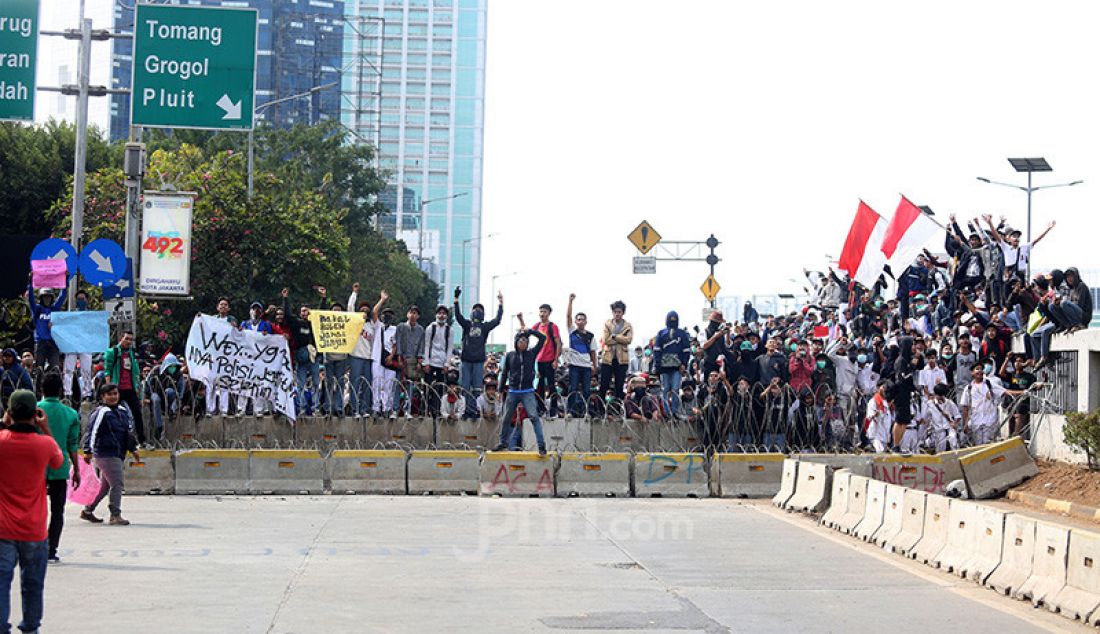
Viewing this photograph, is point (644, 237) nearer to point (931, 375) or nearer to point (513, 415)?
point (931, 375)

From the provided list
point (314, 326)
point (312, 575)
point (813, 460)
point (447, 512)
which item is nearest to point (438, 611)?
point (312, 575)

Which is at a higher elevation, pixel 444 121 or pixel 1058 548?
pixel 444 121

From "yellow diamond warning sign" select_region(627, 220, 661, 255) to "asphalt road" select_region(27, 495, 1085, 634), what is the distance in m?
16.0

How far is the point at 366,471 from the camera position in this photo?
21.1 m

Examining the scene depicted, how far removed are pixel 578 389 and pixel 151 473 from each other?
23.1 ft

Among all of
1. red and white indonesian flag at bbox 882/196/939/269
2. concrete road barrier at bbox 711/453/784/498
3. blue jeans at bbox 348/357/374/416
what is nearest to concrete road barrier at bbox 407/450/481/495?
blue jeans at bbox 348/357/374/416

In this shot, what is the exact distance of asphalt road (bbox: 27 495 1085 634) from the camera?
1033 cm

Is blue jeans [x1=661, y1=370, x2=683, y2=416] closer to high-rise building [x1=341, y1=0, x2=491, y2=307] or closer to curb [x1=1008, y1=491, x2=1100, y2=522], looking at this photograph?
curb [x1=1008, y1=491, x2=1100, y2=522]

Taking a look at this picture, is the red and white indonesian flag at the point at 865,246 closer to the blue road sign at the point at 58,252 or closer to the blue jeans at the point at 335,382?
the blue jeans at the point at 335,382

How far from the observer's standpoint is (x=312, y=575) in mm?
12398

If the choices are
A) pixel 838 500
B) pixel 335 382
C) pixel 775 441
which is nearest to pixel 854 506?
pixel 838 500

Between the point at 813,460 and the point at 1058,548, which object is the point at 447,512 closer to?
the point at 813,460

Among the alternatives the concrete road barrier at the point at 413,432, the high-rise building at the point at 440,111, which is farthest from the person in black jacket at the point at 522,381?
the high-rise building at the point at 440,111

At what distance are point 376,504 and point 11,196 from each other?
33489mm
